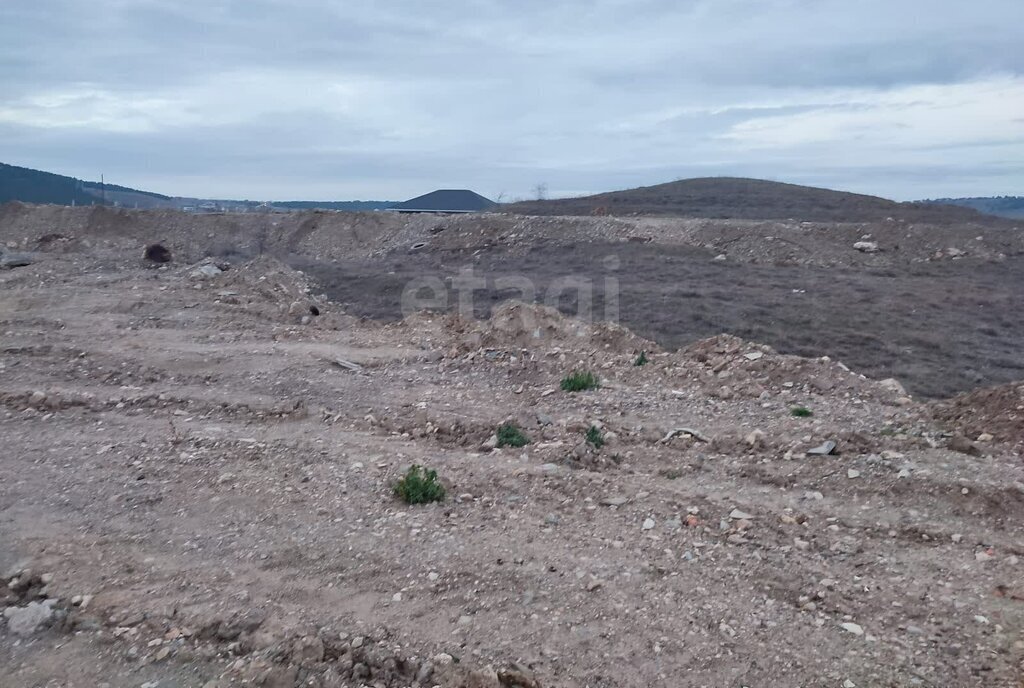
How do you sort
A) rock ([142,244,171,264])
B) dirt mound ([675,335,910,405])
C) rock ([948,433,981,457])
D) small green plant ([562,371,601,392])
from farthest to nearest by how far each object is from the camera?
1. rock ([142,244,171,264])
2. small green plant ([562,371,601,392])
3. dirt mound ([675,335,910,405])
4. rock ([948,433,981,457])

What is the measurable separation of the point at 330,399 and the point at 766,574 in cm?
436

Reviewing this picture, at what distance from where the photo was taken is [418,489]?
5301mm

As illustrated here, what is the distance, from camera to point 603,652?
3801 millimetres

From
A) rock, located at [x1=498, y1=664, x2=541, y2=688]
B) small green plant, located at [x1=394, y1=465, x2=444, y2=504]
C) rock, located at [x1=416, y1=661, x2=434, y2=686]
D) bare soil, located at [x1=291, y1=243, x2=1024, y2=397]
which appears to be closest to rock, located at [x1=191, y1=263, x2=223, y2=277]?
bare soil, located at [x1=291, y1=243, x2=1024, y2=397]

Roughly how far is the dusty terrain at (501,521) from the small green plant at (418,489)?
0.31ft

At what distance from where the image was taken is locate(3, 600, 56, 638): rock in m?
3.85

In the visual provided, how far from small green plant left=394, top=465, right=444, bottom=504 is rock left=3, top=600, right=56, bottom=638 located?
193cm

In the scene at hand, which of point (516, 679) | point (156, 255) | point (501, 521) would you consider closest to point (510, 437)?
point (501, 521)

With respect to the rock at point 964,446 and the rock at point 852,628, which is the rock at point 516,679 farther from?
the rock at point 964,446

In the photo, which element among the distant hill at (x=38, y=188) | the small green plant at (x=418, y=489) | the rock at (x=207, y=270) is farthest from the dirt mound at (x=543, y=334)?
the distant hill at (x=38, y=188)

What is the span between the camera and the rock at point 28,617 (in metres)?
3.85

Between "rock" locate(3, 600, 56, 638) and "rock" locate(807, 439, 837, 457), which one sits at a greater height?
"rock" locate(807, 439, 837, 457)

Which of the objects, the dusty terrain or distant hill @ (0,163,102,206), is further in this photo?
distant hill @ (0,163,102,206)

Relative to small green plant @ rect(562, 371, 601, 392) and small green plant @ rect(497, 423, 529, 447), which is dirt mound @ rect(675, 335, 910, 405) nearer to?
small green plant @ rect(562, 371, 601, 392)
